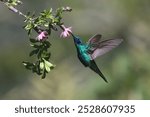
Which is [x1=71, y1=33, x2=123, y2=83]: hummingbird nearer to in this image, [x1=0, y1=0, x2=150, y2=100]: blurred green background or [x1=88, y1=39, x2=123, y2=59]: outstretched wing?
[x1=88, y1=39, x2=123, y2=59]: outstretched wing

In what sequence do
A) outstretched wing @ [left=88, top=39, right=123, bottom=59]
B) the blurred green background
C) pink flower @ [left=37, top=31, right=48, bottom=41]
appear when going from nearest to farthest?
pink flower @ [left=37, top=31, right=48, bottom=41] → outstretched wing @ [left=88, top=39, right=123, bottom=59] → the blurred green background

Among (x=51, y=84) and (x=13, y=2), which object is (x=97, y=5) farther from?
(x=13, y=2)

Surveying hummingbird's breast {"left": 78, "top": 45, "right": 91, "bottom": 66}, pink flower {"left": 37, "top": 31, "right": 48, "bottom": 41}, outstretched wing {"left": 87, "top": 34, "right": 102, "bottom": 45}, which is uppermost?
outstretched wing {"left": 87, "top": 34, "right": 102, "bottom": 45}

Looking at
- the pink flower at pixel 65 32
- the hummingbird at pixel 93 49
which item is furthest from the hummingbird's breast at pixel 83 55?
the pink flower at pixel 65 32

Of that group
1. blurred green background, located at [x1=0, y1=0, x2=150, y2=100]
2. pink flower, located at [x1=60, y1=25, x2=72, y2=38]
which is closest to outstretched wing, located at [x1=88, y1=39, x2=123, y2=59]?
pink flower, located at [x1=60, y1=25, x2=72, y2=38]

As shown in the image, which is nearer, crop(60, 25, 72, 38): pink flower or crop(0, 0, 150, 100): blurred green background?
crop(60, 25, 72, 38): pink flower

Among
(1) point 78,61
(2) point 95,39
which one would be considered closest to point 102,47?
(2) point 95,39
